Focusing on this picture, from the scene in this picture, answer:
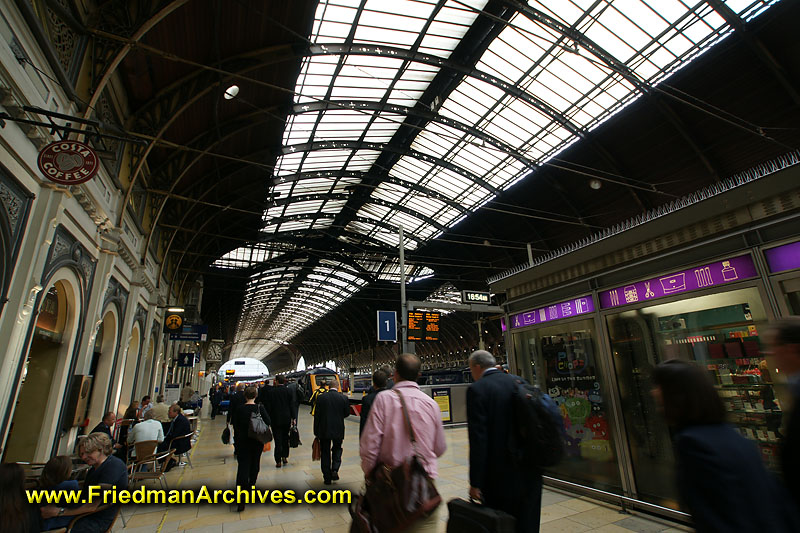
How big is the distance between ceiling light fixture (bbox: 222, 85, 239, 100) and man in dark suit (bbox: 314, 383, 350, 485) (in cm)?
920

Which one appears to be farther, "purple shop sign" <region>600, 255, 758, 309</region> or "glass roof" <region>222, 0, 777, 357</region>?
"glass roof" <region>222, 0, 777, 357</region>

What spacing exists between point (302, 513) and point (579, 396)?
13.7ft

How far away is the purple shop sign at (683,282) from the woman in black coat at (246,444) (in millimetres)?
4993

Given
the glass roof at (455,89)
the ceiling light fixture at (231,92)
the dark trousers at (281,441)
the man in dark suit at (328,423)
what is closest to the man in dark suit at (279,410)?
the dark trousers at (281,441)

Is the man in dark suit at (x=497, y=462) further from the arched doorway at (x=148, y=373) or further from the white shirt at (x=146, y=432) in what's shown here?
the arched doorway at (x=148, y=373)

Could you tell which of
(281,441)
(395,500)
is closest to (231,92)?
(281,441)

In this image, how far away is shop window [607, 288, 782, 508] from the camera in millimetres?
3816

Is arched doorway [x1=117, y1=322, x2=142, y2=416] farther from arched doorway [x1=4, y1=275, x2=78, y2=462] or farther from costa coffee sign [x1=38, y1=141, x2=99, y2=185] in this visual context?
costa coffee sign [x1=38, y1=141, x2=99, y2=185]

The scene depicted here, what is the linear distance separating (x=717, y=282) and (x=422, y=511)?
3920 millimetres

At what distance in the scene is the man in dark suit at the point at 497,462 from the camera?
8.49 feet

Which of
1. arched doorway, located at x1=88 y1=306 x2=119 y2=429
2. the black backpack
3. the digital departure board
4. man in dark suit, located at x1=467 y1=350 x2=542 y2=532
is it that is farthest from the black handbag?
the digital departure board

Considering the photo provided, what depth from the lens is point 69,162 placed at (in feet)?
18.1

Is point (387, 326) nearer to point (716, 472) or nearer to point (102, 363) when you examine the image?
point (102, 363)

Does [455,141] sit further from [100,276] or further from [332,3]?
[100,276]
